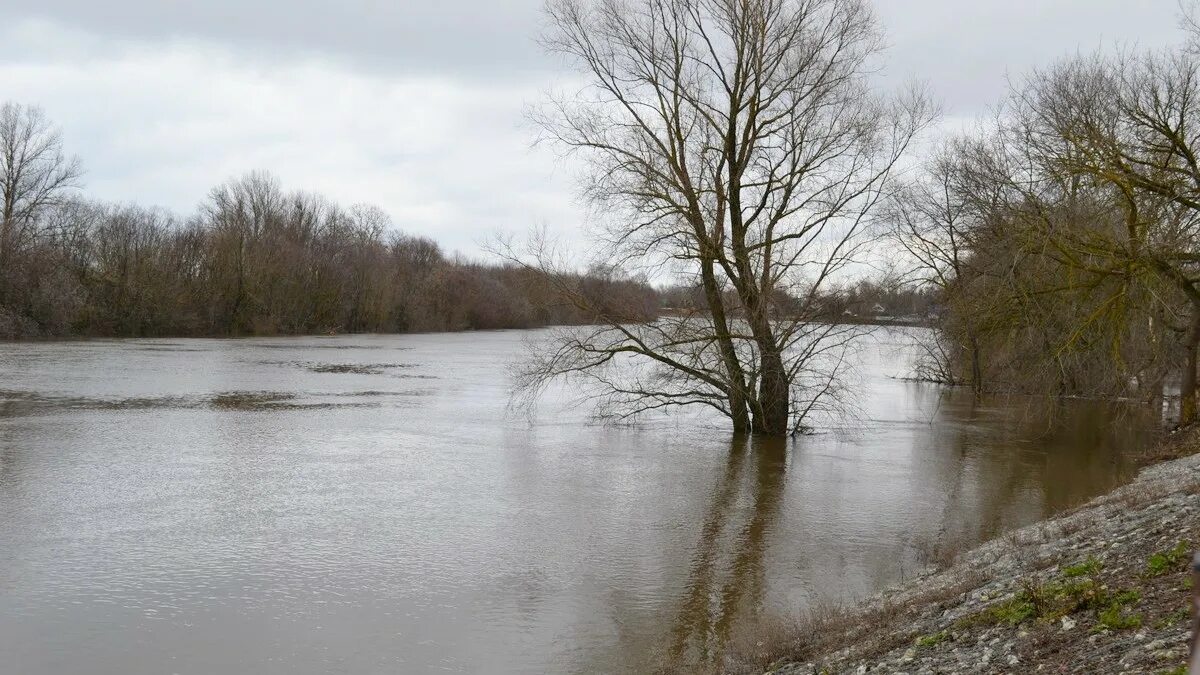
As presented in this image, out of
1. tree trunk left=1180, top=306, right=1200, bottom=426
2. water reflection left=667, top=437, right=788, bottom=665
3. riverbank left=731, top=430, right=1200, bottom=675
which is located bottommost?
water reflection left=667, top=437, right=788, bottom=665

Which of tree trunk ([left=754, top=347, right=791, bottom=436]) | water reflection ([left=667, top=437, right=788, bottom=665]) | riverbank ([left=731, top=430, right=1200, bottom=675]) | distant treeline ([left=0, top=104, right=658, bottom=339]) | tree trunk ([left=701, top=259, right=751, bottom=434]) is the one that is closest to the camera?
riverbank ([left=731, top=430, right=1200, bottom=675])

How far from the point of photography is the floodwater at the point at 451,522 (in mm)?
10742

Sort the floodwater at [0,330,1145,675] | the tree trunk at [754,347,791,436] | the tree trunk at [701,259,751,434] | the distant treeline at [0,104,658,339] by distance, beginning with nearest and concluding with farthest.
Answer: the floodwater at [0,330,1145,675], the tree trunk at [701,259,751,434], the tree trunk at [754,347,791,436], the distant treeline at [0,104,658,339]

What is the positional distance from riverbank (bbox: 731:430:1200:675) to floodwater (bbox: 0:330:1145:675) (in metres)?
1.45

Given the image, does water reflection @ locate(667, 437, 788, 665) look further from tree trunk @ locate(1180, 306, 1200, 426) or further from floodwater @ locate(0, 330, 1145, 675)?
tree trunk @ locate(1180, 306, 1200, 426)

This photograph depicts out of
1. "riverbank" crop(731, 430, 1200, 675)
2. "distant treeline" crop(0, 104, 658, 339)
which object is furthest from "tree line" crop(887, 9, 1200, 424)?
"distant treeline" crop(0, 104, 658, 339)

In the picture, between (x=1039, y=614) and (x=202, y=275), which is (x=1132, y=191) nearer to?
(x=1039, y=614)

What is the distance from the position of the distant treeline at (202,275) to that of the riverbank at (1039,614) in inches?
1749

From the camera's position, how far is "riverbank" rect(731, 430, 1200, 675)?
22.0ft

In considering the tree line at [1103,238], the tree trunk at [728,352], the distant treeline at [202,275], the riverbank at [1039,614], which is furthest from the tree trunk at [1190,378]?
the distant treeline at [202,275]

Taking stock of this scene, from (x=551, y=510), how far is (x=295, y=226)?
83.8 metres

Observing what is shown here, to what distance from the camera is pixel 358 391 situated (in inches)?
1383

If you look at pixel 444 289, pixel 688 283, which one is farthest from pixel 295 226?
pixel 688 283

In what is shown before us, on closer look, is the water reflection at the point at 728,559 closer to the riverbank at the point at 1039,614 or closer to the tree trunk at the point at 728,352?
the riverbank at the point at 1039,614
